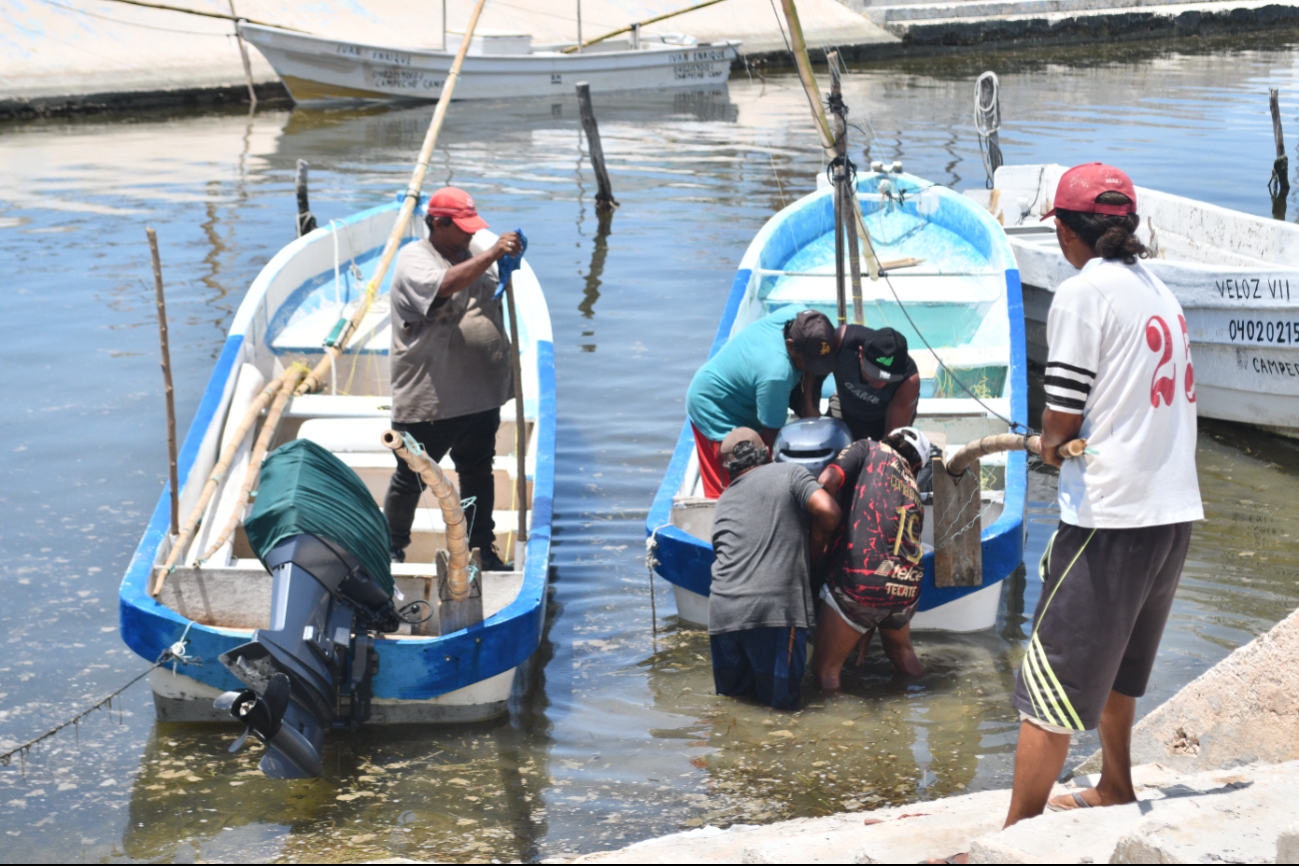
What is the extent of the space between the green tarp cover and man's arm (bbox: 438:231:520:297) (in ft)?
2.93

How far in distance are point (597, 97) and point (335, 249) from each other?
18.6m

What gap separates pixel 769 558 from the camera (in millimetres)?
4902

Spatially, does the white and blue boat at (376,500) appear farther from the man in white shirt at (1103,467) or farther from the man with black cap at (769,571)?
the man in white shirt at (1103,467)

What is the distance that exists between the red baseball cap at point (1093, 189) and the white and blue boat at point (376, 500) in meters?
2.68

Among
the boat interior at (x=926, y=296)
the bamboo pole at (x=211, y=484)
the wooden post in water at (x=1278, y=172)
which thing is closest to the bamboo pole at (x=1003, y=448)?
the boat interior at (x=926, y=296)

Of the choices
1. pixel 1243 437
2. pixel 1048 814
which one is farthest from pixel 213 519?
pixel 1243 437

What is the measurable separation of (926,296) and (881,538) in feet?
13.2

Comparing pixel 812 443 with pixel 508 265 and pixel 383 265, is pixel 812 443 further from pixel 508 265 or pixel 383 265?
pixel 383 265

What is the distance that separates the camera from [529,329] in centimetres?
754

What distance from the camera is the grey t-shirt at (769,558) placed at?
4.90 meters

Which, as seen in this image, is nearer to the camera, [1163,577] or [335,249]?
[1163,577]

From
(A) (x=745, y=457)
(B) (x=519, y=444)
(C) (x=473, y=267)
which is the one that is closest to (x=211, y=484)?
(B) (x=519, y=444)

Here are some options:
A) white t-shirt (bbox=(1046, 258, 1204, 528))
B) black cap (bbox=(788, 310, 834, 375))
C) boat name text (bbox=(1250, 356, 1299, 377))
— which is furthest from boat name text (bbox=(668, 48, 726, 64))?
white t-shirt (bbox=(1046, 258, 1204, 528))

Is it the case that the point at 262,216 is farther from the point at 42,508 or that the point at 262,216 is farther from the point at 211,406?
the point at 211,406
